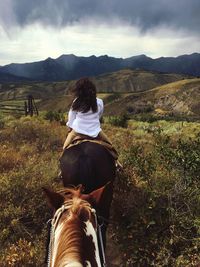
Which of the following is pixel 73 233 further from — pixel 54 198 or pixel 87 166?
pixel 87 166

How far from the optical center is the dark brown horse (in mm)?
6242

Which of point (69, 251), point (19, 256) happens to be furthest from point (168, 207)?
point (69, 251)

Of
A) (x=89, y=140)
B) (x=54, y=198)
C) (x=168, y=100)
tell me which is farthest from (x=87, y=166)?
(x=168, y=100)

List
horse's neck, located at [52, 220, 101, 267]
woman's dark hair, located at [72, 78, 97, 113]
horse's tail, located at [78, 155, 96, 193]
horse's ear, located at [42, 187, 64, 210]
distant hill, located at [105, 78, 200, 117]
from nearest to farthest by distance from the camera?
horse's neck, located at [52, 220, 101, 267]
horse's ear, located at [42, 187, 64, 210]
horse's tail, located at [78, 155, 96, 193]
woman's dark hair, located at [72, 78, 97, 113]
distant hill, located at [105, 78, 200, 117]

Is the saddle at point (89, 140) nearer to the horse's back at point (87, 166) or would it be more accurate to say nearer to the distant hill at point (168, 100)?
the horse's back at point (87, 166)

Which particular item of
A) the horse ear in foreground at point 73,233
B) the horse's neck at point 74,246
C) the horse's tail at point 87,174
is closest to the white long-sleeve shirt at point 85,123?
the horse's tail at point 87,174

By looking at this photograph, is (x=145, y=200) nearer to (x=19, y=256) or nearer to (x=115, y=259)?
(x=115, y=259)

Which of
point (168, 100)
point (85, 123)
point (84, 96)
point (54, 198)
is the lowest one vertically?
point (168, 100)

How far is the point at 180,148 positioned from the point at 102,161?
3177mm

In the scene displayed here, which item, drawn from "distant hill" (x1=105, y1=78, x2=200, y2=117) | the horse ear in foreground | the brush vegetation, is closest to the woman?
the brush vegetation

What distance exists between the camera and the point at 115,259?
296 inches

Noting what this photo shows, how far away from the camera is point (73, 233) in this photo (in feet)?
12.2

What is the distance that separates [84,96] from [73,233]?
3664mm

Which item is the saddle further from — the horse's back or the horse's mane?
the horse's mane
